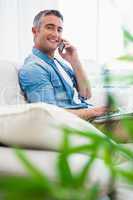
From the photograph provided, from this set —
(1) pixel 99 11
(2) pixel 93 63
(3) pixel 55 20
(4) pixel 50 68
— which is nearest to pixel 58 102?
(4) pixel 50 68

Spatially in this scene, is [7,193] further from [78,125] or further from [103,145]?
[78,125]

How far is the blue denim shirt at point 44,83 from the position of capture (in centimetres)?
193

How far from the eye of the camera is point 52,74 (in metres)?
2.07

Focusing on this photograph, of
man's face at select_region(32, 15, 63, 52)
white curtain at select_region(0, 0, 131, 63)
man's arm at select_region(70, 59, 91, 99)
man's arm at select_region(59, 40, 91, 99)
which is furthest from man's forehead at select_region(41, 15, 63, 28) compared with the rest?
white curtain at select_region(0, 0, 131, 63)

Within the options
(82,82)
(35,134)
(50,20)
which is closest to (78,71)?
(82,82)

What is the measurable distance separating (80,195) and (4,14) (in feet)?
12.1

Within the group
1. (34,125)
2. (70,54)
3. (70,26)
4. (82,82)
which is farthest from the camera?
(70,26)

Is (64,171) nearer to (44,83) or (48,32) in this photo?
(44,83)

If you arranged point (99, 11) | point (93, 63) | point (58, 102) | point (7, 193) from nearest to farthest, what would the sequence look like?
point (7, 193) → point (58, 102) → point (93, 63) → point (99, 11)

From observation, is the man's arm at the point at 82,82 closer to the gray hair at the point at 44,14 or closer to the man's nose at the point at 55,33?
the man's nose at the point at 55,33

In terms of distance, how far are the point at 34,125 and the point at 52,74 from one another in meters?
1.43

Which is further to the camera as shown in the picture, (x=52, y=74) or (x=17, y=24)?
(x=17, y=24)

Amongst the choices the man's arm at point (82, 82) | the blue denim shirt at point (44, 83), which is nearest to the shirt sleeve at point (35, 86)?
the blue denim shirt at point (44, 83)

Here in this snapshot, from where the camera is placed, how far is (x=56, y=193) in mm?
161
